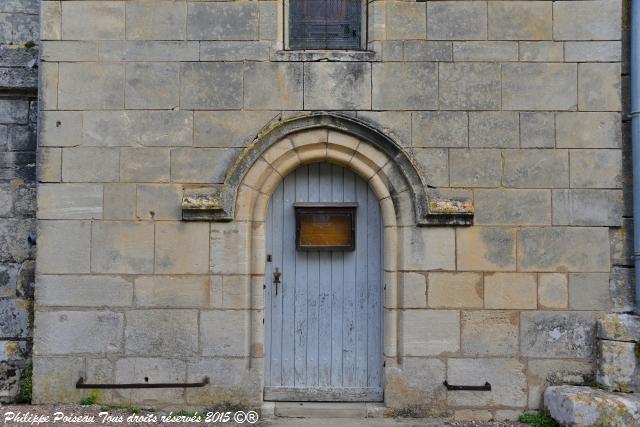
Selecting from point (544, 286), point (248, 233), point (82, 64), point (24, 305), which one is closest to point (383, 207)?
point (248, 233)

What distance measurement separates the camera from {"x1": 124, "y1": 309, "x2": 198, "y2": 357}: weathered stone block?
4566 mm

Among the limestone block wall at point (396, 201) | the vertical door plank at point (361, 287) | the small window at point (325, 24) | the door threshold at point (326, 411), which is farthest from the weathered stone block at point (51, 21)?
the door threshold at point (326, 411)

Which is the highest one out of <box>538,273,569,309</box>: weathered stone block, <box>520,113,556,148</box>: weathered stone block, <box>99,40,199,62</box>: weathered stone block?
<box>99,40,199,62</box>: weathered stone block

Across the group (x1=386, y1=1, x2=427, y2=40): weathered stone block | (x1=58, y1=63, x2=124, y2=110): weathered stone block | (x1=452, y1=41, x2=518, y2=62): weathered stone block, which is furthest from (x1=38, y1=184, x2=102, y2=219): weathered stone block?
(x1=452, y1=41, x2=518, y2=62): weathered stone block

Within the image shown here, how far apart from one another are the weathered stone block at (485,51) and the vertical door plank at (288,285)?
1.78 meters

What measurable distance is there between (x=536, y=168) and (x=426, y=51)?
51.6 inches

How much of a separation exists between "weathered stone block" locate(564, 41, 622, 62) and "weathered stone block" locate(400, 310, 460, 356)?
231 cm

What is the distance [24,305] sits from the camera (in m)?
4.95

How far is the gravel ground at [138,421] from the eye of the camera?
14.0 feet

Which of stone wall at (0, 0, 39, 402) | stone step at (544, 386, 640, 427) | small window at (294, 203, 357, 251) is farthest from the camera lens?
stone wall at (0, 0, 39, 402)

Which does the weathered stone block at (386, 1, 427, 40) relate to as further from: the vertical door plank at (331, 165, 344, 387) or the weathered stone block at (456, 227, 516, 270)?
the vertical door plank at (331, 165, 344, 387)

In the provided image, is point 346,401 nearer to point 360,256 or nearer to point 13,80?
point 360,256

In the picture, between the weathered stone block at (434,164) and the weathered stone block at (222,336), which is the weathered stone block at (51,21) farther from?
the weathered stone block at (434,164)

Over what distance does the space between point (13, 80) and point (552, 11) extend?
468cm
